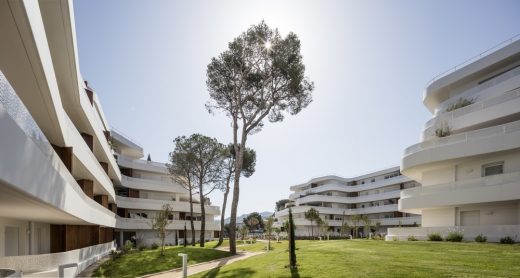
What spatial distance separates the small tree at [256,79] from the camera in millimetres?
28734

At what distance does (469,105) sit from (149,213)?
40.0m

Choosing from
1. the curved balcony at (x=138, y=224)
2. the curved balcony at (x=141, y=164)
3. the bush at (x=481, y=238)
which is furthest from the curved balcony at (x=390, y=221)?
the bush at (x=481, y=238)

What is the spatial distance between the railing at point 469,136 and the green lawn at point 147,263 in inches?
641

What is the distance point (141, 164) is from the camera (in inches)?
1955

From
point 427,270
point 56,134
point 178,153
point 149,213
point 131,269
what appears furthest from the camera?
point 149,213

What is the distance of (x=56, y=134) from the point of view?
1636 cm

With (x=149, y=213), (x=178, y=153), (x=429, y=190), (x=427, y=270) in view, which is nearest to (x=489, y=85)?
(x=429, y=190)

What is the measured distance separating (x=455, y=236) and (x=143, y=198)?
38566 mm

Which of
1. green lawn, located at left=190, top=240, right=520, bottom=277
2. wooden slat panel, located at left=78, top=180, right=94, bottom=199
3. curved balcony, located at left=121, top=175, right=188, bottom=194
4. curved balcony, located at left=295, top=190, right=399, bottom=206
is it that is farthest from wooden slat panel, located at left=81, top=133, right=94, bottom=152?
curved balcony, located at left=295, top=190, right=399, bottom=206

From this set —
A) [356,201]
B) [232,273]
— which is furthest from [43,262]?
[356,201]

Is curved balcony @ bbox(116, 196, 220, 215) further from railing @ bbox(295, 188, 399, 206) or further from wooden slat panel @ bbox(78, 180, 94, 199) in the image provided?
railing @ bbox(295, 188, 399, 206)

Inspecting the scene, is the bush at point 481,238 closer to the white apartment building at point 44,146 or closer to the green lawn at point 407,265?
the green lawn at point 407,265

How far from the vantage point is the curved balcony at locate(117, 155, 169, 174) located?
47.1 m

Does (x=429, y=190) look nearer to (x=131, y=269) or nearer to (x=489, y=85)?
(x=489, y=85)
